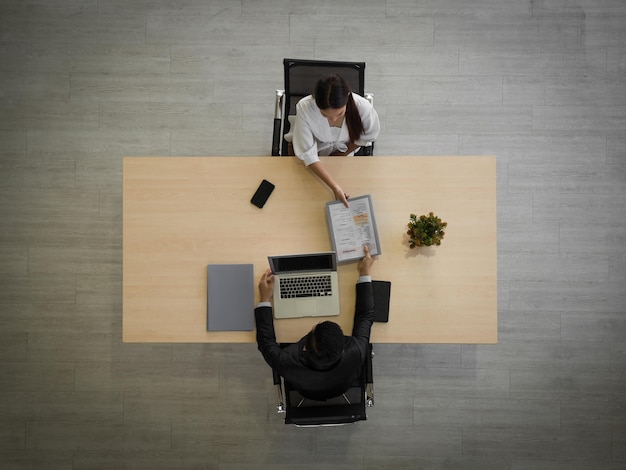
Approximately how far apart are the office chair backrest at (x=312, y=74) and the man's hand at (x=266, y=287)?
0.84 meters

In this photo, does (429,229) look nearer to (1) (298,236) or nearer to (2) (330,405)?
(1) (298,236)

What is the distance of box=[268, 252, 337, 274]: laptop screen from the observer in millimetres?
2064

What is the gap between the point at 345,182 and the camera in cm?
213

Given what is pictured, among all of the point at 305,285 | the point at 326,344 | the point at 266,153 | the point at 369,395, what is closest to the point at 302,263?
the point at 305,285

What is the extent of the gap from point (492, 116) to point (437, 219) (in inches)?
48.6

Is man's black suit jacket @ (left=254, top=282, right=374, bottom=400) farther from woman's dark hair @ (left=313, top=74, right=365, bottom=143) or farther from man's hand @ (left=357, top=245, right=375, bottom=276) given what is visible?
woman's dark hair @ (left=313, top=74, right=365, bottom=143)

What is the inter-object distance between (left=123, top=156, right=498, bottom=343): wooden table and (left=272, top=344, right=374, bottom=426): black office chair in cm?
22

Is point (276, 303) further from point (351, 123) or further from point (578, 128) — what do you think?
point (578, 128)

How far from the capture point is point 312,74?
7.29 ft

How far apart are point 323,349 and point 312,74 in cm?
126

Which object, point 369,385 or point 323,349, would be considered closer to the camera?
point 323,349

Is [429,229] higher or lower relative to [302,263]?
higher

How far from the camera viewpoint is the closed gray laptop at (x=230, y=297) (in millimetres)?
2064

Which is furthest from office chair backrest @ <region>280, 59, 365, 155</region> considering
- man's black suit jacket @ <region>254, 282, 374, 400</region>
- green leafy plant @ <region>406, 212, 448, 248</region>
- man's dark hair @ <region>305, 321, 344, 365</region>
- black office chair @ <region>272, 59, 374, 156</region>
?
man's dark hair @ <region>305, 321, 344, 365</region>
